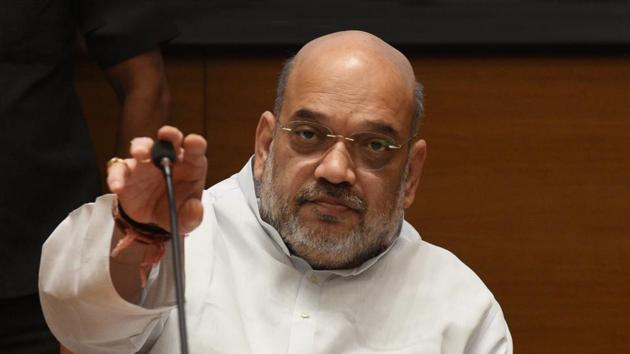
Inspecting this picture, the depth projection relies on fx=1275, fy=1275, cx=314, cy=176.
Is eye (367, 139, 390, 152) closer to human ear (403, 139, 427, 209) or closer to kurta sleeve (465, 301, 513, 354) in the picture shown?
human ear (403, 139, 427, 209)

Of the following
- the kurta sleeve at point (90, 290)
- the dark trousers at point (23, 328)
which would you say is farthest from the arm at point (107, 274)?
the dark trousers at point (23, 328)

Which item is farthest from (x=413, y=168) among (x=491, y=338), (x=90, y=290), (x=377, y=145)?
(x=90, y=290)

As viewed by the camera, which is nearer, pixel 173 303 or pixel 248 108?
pixel 173 303

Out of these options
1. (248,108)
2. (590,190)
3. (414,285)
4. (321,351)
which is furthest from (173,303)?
(590,190)

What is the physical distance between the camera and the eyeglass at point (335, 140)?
8.53 ft

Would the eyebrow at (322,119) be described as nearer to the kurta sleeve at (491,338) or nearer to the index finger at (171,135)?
the kurta sleeve at (491,338)

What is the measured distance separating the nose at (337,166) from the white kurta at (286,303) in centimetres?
20

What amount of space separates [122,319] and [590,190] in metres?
1.74

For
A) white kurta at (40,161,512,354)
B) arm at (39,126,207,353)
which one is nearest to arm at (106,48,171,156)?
white kurta at (40,161,512,354)

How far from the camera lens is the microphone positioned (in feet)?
6.07

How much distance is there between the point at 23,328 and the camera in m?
2.95

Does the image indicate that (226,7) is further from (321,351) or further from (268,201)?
(321,351)

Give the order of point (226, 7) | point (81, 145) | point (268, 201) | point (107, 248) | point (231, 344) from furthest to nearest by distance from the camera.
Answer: point (226, 7) < point (81, 145) < point (268, 201) < point (231, 344) < point (107, 248)

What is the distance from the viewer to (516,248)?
3.61m
